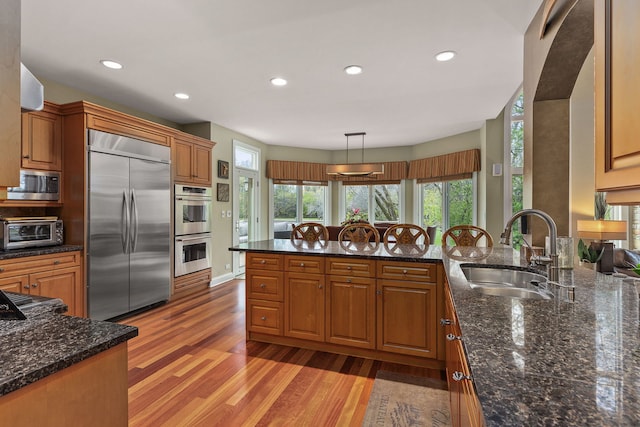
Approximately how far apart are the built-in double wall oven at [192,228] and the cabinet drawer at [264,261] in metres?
1.90

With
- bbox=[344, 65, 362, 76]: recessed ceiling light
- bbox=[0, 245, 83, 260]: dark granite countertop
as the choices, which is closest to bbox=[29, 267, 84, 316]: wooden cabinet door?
bbox=[0, 245, 83, 260]: dark granite countertop

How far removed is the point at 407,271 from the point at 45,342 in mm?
2138

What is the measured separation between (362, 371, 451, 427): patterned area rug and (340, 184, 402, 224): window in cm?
503

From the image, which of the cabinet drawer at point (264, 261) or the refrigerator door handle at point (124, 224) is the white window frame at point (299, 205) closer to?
the refrigerator door handle at point (124, 224)

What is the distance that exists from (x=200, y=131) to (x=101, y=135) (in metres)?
1.92

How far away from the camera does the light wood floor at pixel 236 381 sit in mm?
1952

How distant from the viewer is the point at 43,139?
320 cm

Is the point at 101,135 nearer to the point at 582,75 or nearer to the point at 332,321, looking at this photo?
the point at 332,321

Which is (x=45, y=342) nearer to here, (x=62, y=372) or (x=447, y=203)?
(x=62, y=372)

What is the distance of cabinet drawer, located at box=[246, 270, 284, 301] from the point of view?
288cm

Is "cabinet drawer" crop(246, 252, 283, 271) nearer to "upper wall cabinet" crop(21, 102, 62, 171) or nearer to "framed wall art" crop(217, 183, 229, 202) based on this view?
"upper wall cabinet" crop(21, 102, 62, 171)

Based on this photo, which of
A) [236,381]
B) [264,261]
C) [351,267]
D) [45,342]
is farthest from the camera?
[264,261]

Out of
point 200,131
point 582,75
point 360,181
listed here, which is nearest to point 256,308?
point 200,131

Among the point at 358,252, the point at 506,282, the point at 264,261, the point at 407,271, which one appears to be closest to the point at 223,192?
the point at 264,261
